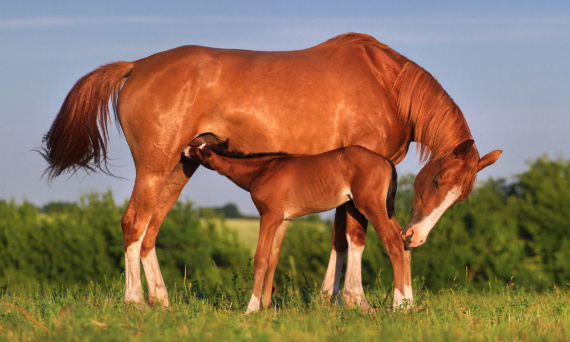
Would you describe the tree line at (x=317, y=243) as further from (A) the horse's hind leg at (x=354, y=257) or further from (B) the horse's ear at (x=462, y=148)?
(B) the horse's ear at (x=462, y=148)

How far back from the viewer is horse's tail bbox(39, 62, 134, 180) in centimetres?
740

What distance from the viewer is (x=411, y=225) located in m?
6.11

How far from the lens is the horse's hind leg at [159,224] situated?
699 cm

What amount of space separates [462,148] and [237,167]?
232 centimetres

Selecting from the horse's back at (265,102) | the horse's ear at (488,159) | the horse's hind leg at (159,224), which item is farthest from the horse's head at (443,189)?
the horse's hind leg at (159,224)

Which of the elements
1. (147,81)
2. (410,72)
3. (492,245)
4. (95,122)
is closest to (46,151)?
(95,122)

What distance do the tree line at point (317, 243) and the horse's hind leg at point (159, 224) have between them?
5.16m

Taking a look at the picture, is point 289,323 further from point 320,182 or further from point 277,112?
point 277,112

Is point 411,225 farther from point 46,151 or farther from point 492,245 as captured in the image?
point 492,245

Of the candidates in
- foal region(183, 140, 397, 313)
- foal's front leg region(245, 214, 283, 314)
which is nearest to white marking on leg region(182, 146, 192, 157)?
foal region(183, 140, 397, 313)

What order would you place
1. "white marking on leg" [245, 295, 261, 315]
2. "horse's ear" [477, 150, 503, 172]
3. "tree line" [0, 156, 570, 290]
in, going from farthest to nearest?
"tree line" [0, 156, 570, 290]
"horse's ear" [477, 150, 503, 172]
"white marking on leg" [245, 295, 261, 315]

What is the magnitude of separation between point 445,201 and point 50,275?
14739 millimetres

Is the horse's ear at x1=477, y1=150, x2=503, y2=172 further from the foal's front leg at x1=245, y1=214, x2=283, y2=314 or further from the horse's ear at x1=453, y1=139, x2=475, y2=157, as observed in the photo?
the foal's front leg at x1=245, y1=214, x2=283, y2=314

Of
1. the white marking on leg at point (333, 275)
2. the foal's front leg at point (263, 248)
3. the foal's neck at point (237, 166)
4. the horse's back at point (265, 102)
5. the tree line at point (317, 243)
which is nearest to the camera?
the foal's front leg at point (263, 248)
